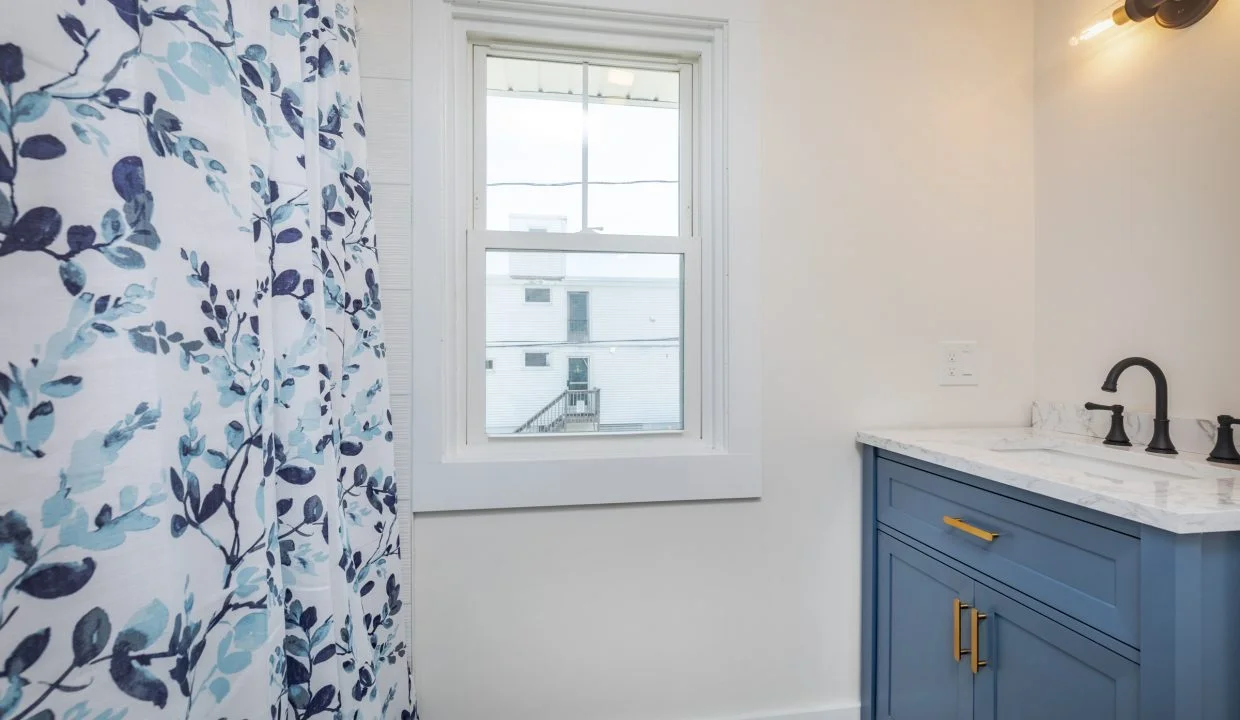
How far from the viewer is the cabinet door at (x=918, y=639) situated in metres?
1.12

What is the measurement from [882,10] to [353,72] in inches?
53.8

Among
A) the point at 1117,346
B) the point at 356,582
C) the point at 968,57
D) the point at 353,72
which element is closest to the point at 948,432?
the point at 1117,346

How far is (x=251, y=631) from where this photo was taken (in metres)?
0.64

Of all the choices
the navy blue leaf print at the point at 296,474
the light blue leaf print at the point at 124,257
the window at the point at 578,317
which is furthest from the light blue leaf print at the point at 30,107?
the window at the point at 578,317

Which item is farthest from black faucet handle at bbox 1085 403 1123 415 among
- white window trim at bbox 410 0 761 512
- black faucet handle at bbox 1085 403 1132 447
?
white window trim at bbox 410 0 761 512

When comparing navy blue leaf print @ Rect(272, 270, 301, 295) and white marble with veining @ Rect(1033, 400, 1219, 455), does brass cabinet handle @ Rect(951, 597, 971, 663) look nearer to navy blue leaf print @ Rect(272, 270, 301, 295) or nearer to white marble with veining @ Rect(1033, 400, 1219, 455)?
white marble with veining @ Rect(1033, 400, 1219, 455)

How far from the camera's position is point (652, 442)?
4.73 ft

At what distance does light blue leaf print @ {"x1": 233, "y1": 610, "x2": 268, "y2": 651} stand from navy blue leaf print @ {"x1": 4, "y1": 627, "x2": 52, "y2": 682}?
0.75ft

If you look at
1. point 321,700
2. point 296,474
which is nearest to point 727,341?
point 296,474

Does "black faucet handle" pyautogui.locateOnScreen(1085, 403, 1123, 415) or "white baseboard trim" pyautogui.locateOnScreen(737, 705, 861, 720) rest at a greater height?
"black faucet handle" pyautogui.locateOnScreen(1085, 403, 1123, 415)

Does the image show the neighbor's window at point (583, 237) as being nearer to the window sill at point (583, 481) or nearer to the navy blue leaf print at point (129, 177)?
the window sill at point (583, 481)

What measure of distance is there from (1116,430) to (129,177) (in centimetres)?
182

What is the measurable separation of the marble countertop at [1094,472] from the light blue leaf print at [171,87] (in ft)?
4.38

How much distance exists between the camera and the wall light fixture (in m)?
1.13
